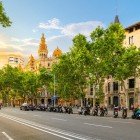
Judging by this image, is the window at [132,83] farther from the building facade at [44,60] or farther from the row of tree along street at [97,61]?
the building facade at [44,60]

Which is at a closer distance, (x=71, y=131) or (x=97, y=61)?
(x=71, y=131)

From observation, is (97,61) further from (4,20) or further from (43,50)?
(43,50)

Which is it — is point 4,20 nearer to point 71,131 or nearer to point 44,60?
point 71,131

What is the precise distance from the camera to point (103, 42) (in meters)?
58.7

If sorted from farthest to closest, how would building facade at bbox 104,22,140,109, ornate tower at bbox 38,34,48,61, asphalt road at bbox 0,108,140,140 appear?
1. ornate tower at bbox 38,34,48,61
2. building facade at bbox 104,22,140,109
3. asphalt road at bbox 0,108,140,140

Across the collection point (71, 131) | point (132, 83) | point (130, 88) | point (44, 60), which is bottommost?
point (71, 131)

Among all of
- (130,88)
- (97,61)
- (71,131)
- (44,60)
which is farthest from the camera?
(44,60)

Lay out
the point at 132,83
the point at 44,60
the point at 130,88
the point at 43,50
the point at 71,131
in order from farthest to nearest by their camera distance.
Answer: the point at 43,50, the point at 44,60, the point at 130,88, the point at 132,83, the point at 71,131

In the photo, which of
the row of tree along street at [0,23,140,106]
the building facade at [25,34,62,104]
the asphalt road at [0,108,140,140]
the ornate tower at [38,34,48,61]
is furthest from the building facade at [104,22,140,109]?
the ornate tower at [38,34,48,61]

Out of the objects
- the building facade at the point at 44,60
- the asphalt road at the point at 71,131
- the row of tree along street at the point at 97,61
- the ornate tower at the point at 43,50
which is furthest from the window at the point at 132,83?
the ornate tower at the point at 43,50

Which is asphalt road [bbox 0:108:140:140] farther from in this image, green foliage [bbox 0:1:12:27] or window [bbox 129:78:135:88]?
window [bbox 129:78:135:88]

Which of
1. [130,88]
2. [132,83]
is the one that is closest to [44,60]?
[130,88]

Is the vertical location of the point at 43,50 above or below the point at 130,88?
above

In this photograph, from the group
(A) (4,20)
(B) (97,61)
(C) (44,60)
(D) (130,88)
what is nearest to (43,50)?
(C) (44,60)
